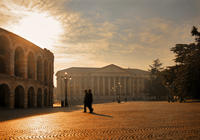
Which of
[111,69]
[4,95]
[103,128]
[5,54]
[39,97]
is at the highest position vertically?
[111,69]

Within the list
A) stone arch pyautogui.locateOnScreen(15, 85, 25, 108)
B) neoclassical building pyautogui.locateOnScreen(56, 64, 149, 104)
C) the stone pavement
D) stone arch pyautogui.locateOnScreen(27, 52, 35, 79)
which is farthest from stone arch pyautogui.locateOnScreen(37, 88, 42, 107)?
neoclassical building pyautogui.locateOnScreen(56, 64, 149, 104)

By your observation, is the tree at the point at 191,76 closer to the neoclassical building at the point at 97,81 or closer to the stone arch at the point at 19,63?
the stone arch at the point at 19,63

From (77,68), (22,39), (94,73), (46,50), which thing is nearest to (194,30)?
(46,50)

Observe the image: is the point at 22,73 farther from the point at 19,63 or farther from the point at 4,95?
the point at 4,95

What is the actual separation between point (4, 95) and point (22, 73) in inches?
189

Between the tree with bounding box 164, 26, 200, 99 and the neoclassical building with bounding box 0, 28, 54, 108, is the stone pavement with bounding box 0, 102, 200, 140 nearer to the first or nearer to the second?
the neoclassical building with bounding box 0, 28, 54, 108

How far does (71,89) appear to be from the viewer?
122875 mm

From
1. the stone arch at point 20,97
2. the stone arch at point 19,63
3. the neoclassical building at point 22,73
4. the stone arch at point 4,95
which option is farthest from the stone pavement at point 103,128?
the stone arch at point 19,63

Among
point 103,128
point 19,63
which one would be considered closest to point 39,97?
point 19,63

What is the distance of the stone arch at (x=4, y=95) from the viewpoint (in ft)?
95.2

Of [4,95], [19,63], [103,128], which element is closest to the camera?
[103,128]

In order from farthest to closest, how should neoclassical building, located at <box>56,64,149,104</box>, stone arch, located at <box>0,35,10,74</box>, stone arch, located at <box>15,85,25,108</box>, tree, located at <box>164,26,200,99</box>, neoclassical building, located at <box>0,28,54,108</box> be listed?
neoclassical building, located at <box>56,64,149,104</box>
tree, located at <box>164,26,200,99</box>
stone arch, located at <box>15,85,25,108</box>
stone arch, located at <box>0,35,10,74</box>
neoclassical building, located at <box>0,28,54,108</box>

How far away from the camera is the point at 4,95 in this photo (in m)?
30.3

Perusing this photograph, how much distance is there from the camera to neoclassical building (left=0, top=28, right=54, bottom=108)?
2927cm
